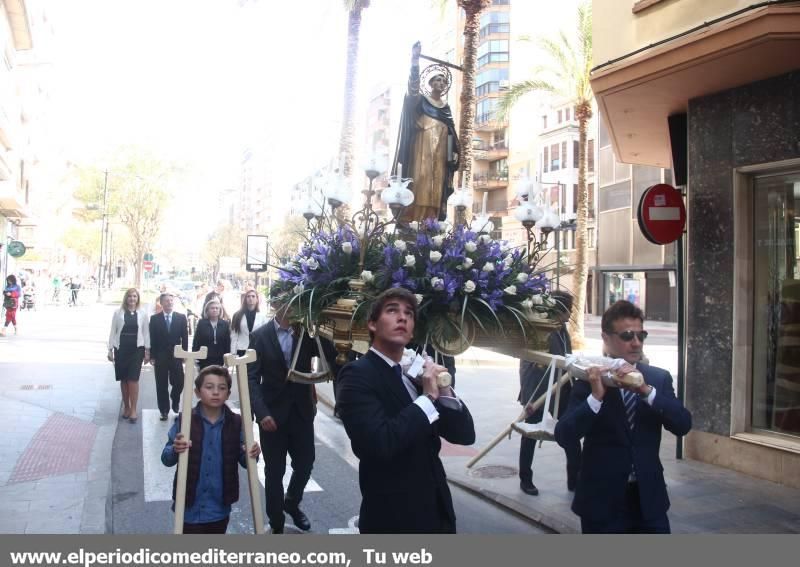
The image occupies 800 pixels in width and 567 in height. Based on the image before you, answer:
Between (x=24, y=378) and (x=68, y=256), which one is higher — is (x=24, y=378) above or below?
below

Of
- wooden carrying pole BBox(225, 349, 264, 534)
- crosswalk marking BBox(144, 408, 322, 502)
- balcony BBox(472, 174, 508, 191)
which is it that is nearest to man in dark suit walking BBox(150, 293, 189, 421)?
crosswalk marking BBox(144, 408, 322, 502)

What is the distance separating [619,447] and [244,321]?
293 inches

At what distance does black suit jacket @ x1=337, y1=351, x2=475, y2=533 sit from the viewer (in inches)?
103

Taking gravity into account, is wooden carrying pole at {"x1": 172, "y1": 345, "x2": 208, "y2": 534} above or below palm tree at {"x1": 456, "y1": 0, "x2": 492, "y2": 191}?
below

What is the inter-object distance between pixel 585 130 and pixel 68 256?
291 ft

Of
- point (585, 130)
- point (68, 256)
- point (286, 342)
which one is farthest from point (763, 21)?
point (68, 256)

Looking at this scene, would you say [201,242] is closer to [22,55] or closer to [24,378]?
[22,55]

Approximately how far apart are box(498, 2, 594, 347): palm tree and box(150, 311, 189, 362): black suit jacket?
41.7 ft

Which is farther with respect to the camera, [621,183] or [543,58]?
[621,183]

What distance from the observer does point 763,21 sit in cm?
617

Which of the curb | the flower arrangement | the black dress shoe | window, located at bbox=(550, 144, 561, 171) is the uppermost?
window, located at bbox=(550, 144, 561, 171)

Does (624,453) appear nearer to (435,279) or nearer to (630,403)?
(630,403)

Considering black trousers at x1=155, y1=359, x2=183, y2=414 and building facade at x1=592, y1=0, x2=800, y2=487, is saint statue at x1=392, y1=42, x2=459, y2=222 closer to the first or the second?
building facade at x1=592, y1=0, x2=800, y2=487

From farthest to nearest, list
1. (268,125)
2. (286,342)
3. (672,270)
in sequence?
1. (268,125)
2. (672,270)
3. (286,342)
